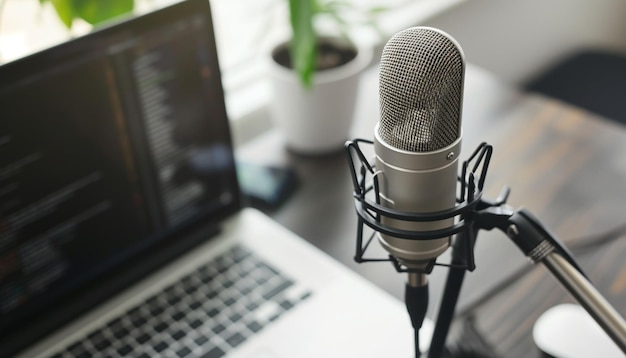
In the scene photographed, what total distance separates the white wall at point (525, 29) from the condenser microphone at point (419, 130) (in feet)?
3.66

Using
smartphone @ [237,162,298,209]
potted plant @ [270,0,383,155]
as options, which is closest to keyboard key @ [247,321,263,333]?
smartphone @ [237,162,298,209]

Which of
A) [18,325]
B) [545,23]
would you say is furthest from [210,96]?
[545,23]

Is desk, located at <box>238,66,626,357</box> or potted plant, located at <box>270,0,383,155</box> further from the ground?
potted plant, located at <box>270,0,383,155</box>

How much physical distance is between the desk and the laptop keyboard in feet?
0.35

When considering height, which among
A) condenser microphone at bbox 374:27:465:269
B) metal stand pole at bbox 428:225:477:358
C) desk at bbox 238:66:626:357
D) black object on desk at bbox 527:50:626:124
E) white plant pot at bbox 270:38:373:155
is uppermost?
condenser microphone at bbox 374:27:465:269

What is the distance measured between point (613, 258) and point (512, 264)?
12 centimetres

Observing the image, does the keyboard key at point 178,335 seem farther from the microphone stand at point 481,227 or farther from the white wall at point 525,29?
the white wall at point 525,29

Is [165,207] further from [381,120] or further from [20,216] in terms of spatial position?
[381,120]

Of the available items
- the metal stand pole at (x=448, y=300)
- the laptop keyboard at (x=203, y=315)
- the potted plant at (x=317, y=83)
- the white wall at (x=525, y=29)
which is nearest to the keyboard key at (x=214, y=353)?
the laptop keyboard at (x=203, y=315)

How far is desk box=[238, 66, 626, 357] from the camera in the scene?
798mm

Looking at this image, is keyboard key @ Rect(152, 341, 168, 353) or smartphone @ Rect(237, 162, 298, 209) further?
smartphone @ Rect(237, 162, 298, 209)

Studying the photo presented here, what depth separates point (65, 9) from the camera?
774 millimetres

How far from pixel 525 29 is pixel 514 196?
919 mm

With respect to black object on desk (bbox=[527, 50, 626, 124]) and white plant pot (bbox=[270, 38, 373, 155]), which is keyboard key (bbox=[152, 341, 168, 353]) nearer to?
white plant pot (bbox=[270, 38, 373, 155])
